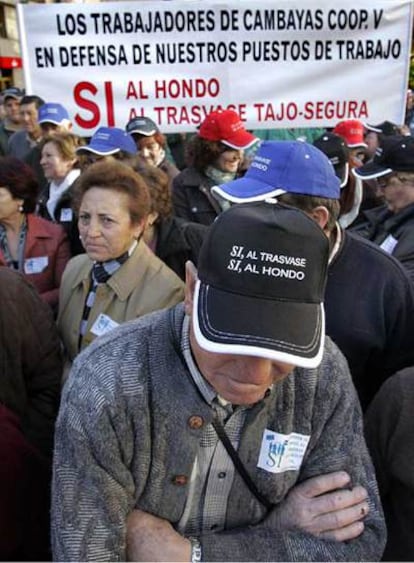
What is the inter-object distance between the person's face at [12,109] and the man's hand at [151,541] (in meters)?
7.02

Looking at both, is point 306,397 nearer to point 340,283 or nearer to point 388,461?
point 388,461

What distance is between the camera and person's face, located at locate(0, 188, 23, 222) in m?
3.21

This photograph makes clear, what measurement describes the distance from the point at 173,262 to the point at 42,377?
39.8 inches

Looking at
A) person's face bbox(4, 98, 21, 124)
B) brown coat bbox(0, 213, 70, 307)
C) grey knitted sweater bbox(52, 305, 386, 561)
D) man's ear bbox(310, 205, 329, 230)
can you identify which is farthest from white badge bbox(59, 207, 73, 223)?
person's face bbox(4, 98, 21, 124)

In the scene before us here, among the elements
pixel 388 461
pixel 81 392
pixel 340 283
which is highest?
pixel 81 392

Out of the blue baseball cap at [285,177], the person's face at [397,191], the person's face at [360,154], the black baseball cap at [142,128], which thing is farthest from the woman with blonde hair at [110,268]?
the person's face at [360,154]

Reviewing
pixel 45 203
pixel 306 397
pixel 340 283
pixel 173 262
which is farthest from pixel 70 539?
pixel 45 203

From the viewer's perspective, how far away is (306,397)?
121 cm

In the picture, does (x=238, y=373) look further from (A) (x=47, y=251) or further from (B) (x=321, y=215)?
(A) (x=47, y=251)

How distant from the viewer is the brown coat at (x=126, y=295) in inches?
92.7

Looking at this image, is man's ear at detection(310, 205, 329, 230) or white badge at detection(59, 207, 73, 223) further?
white badge at detection(59, 207, 73, 223)

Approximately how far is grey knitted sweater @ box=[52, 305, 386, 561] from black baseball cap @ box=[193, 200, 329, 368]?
0.63ft

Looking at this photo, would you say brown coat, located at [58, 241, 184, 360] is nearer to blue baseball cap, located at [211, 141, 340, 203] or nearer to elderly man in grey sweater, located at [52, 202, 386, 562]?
blue baseball cap, located at [211, 141, 340, 203]

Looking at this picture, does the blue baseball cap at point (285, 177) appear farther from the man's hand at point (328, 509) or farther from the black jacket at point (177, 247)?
the man's hand at point (328, 509)
